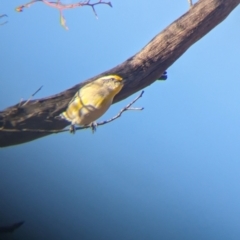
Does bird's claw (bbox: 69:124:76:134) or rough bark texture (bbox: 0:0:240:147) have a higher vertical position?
rough bark texture (bbox: 0:0:240:147)

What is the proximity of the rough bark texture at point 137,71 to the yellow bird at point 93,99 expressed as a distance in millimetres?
29

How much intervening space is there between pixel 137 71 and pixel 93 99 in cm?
Result: 10

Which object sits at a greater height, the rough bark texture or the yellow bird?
the rough bark texture

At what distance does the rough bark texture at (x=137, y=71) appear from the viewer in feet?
1.91

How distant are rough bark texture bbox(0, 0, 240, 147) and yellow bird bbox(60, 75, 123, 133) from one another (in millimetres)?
29

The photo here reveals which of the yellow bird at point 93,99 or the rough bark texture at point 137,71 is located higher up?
the rough bark texture at point 137,71

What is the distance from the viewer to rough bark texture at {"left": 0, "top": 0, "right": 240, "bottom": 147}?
58 centimetres

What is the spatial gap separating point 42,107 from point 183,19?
23 centimetres

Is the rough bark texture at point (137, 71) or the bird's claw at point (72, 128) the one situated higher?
the rough bark texture at point (137, 71)

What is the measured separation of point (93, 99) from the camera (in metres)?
0.54

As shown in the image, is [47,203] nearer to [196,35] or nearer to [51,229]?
[51,229]

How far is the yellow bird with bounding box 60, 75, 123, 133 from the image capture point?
21.0 inches

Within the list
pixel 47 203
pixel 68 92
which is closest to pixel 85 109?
pixel 68 92

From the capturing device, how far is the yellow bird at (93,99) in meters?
0.53
